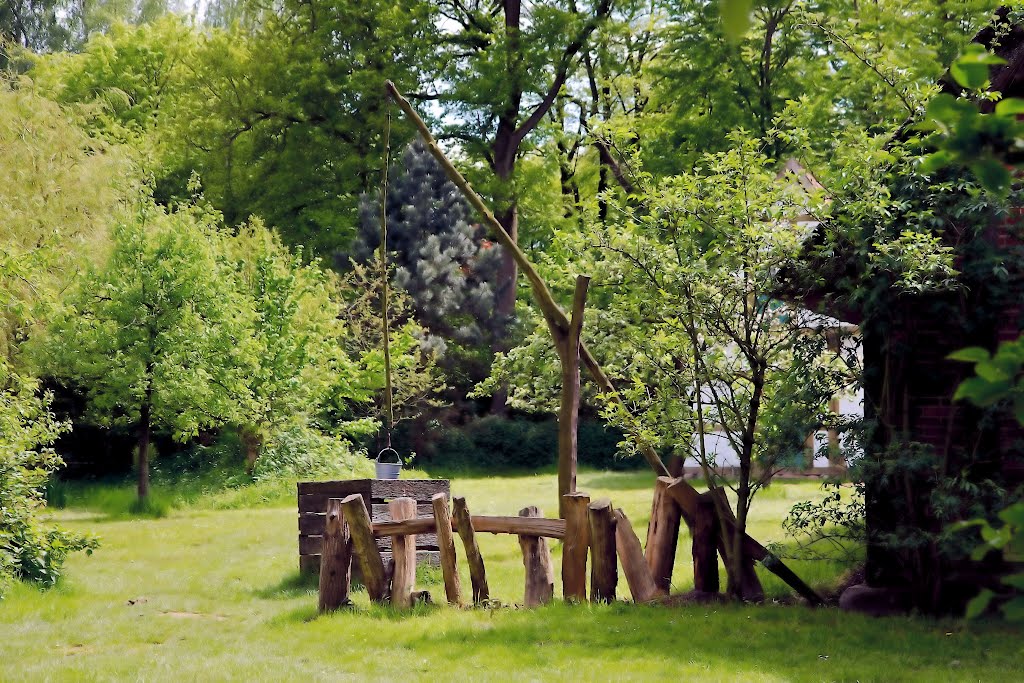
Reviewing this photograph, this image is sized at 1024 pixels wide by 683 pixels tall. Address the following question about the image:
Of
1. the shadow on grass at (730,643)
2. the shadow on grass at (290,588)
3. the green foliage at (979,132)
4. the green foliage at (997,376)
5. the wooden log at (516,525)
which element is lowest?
the shadow on grass at (290,588)

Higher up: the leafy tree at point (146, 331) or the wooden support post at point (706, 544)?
the leafy tree at point (146, 331)

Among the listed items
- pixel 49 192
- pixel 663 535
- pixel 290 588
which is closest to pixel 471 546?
pixel 663 535

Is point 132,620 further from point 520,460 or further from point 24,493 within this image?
point 520,460

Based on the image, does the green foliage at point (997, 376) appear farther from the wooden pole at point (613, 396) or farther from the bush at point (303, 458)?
the bush at point (303, 458)

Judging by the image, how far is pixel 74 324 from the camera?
74.1ft

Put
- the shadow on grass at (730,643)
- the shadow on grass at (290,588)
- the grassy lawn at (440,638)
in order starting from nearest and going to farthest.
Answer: the shadow on grass at (730,643), the grassy lawn at (440,638), the shadow on grass at (290,588)

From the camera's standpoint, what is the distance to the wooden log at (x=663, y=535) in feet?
36.4

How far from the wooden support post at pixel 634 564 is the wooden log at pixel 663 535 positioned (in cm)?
12

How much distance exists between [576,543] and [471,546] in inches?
37.9

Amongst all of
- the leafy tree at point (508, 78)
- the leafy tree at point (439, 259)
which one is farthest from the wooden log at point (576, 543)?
the leafy tree at point (508, 78)

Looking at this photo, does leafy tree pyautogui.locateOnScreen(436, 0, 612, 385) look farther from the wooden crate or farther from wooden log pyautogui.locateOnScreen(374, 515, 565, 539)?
wooden log pyautogui.locateOnScreen(374, 515, 565, 539)

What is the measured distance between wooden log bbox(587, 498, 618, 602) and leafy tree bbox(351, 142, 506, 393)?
22.5 meters

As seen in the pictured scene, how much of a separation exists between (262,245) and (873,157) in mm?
21095

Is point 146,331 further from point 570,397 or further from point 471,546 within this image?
point 471,546
